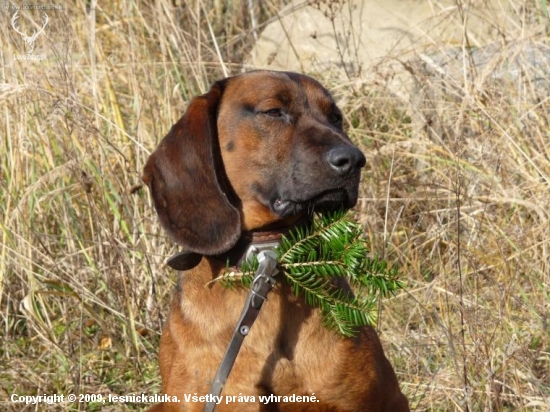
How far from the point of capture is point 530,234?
457 cm

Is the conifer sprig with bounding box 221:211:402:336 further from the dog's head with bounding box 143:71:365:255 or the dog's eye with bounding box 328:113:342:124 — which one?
the dog's eye with bounding box 328:113:342:124

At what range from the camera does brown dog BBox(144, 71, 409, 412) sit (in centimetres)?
305

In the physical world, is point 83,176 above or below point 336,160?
below

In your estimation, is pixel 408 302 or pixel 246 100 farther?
pixel 408 302

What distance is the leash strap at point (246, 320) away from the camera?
2891 mm

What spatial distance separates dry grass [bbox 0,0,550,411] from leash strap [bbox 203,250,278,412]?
4.34 ft

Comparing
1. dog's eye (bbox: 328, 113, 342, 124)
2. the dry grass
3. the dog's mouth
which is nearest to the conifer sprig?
the dog's mouth

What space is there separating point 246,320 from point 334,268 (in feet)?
1.04

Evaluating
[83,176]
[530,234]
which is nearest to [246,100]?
[83,176]

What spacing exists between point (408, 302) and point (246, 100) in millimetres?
1979

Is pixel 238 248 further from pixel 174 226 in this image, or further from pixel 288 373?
pixel 288 373

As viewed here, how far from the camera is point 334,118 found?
3.51 meters

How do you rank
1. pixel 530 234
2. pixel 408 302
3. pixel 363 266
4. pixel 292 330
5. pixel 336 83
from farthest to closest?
pixel 336 83 → pixel 408 302 → pixel 530 234 → pixel 292 330 → pixel 363 266

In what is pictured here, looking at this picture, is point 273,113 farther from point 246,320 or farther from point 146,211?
point 146,211
